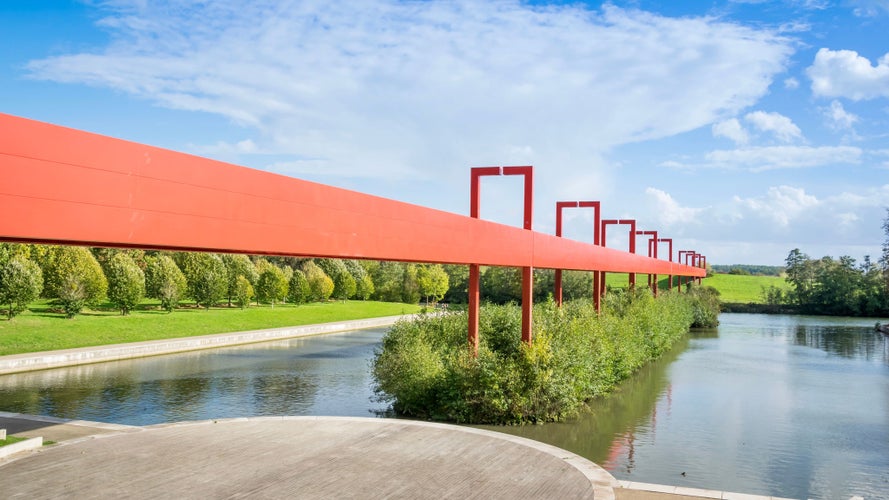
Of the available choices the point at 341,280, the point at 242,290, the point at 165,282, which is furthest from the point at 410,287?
the point at 165,282

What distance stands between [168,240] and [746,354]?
3151 centimetres

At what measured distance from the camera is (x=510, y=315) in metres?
17.2

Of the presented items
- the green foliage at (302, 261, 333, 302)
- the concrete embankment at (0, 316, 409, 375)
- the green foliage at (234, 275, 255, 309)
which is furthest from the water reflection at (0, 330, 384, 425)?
the green foliage at (302, 261, 333, 302)

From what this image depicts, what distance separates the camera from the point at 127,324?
33.5m

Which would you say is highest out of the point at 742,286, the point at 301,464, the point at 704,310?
the point at 742,286

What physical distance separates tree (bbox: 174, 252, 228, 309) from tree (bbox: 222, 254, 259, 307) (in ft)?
3.49

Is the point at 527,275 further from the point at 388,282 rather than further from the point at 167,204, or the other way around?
the point at 388,282

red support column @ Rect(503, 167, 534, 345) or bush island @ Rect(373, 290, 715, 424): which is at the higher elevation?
red support column @ Rect(503, 167, 534, 345)

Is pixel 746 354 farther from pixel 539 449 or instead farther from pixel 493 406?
pixel 539 449

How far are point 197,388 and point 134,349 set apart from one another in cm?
866

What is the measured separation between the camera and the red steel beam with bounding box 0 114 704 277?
4957mm

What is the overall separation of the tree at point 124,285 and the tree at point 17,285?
5.20 m

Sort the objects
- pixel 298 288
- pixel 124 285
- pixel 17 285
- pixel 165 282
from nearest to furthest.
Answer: pixel 17 285 < pixel 124 285 < pixel 165 282 < pixel 298 288

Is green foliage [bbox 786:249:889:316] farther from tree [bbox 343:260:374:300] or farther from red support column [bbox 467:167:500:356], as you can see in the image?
red support column [bbox 467:167:500:356]
